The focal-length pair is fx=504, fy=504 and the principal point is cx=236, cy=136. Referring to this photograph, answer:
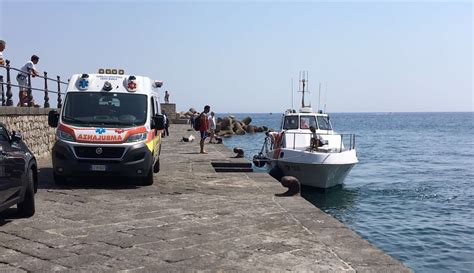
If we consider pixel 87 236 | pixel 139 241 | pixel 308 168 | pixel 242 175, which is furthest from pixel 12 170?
pixel 308 168

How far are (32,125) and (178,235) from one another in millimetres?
9377

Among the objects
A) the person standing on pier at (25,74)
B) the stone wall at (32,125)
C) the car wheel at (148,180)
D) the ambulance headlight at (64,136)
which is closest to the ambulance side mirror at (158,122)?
the car wheel at (148,180)

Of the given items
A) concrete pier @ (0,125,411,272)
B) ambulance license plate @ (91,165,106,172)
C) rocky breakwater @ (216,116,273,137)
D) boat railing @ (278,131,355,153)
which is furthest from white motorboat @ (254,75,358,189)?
rocky breakwater @ (216,116,273,137)

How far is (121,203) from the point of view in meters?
8.16

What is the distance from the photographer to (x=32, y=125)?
13.9 meters

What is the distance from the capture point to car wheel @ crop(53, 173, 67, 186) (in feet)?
32.4

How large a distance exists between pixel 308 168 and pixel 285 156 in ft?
3.39

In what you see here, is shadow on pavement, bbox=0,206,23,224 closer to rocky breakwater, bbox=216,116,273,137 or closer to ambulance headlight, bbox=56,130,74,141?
ambulance headlight, bbox=56,130,74,141

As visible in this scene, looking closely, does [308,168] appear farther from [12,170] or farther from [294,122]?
[12,170]

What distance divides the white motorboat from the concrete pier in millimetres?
7163

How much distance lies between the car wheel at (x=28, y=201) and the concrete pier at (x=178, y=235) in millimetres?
130

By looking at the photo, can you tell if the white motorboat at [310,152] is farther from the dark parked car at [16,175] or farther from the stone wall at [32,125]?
the dark parked car at [16,175]

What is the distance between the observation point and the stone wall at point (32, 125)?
38.9ft

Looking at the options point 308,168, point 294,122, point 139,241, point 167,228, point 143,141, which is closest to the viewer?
point 139,241
